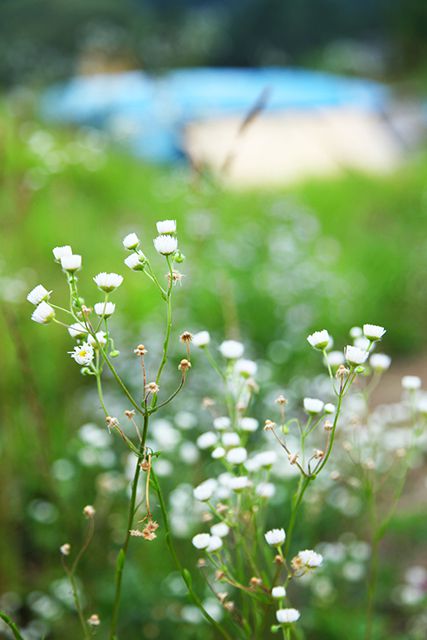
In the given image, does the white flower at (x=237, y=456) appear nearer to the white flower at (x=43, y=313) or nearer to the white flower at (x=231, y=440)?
the white flower at (x=231, y=440)

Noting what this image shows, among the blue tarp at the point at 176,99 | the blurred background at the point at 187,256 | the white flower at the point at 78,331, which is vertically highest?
the blue tarp at the point at 176,99

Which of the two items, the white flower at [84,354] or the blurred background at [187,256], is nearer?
the white flower at [84,354]

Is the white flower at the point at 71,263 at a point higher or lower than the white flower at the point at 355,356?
higher

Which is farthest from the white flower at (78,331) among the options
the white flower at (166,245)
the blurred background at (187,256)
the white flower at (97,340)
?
the blurred background at (187,256)

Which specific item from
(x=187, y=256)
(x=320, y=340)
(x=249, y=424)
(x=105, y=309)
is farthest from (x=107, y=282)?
(x=187, y=256)

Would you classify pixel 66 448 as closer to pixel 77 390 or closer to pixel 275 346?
pixel 77 390

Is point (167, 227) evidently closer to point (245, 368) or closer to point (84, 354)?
point (84, 354)
